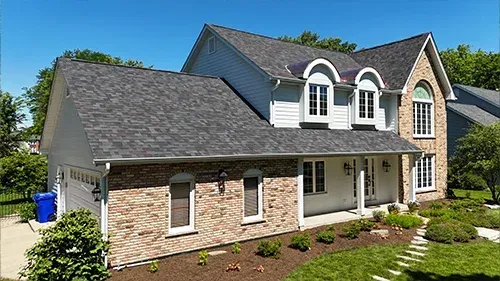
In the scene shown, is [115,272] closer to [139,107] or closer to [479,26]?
[139,107]

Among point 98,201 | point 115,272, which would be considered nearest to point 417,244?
point 115,272

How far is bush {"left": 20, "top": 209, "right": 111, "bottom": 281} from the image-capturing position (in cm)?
753

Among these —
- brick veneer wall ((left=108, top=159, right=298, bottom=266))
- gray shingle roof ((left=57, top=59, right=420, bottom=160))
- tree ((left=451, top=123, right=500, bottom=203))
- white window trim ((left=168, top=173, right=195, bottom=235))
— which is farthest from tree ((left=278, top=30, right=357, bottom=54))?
white window trim ((left=168, top=173, right=195, bottom=235))

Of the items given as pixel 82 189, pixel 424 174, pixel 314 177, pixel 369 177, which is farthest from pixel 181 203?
pixel 424 174

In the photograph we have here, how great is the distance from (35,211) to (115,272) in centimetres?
944

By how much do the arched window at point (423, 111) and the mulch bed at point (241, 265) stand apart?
11000 millimetres

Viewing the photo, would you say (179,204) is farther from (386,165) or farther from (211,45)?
(386,165)

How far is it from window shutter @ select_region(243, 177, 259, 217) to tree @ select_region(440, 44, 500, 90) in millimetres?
58370

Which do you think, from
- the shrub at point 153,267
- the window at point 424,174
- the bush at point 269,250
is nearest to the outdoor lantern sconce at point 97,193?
the shrub at point 153,267

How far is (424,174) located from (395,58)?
7.24 m

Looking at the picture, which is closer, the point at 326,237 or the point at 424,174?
the point at 326,237

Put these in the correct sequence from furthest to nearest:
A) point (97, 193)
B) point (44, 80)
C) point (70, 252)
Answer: point (44, 80)
point (97, 193)
point (70, 252)

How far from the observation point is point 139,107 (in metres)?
11.8

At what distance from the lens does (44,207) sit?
14.9 metres
